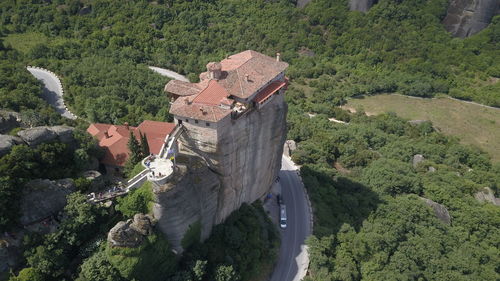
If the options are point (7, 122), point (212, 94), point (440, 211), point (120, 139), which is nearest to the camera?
point (212, 94)

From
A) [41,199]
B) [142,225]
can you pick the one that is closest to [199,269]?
[142,225]

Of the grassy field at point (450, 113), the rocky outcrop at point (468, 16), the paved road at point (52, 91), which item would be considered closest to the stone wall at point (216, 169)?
the paved road at point (52, 91)

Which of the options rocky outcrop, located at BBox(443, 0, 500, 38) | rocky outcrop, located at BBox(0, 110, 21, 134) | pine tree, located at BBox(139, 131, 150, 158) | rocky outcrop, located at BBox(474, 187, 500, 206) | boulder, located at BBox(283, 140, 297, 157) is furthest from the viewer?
rocky outcrop, located at BBox(443, 0, 500, 38)

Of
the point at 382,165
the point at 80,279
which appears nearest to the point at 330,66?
the point at 382,165

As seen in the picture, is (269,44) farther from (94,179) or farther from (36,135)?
(36,135)

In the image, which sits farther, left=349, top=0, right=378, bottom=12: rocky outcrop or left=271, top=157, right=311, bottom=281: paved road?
left=349, top=0, right=378, bottom=12: rocky outcrop

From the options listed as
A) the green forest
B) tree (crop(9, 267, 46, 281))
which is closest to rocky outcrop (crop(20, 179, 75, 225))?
the green forest

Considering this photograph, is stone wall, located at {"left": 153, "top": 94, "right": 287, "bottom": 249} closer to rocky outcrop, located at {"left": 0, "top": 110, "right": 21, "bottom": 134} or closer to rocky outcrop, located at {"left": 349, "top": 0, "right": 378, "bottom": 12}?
rocky outcrop, located at {"left": 0, "top": 110, "right": 21, "bottom": 134}
